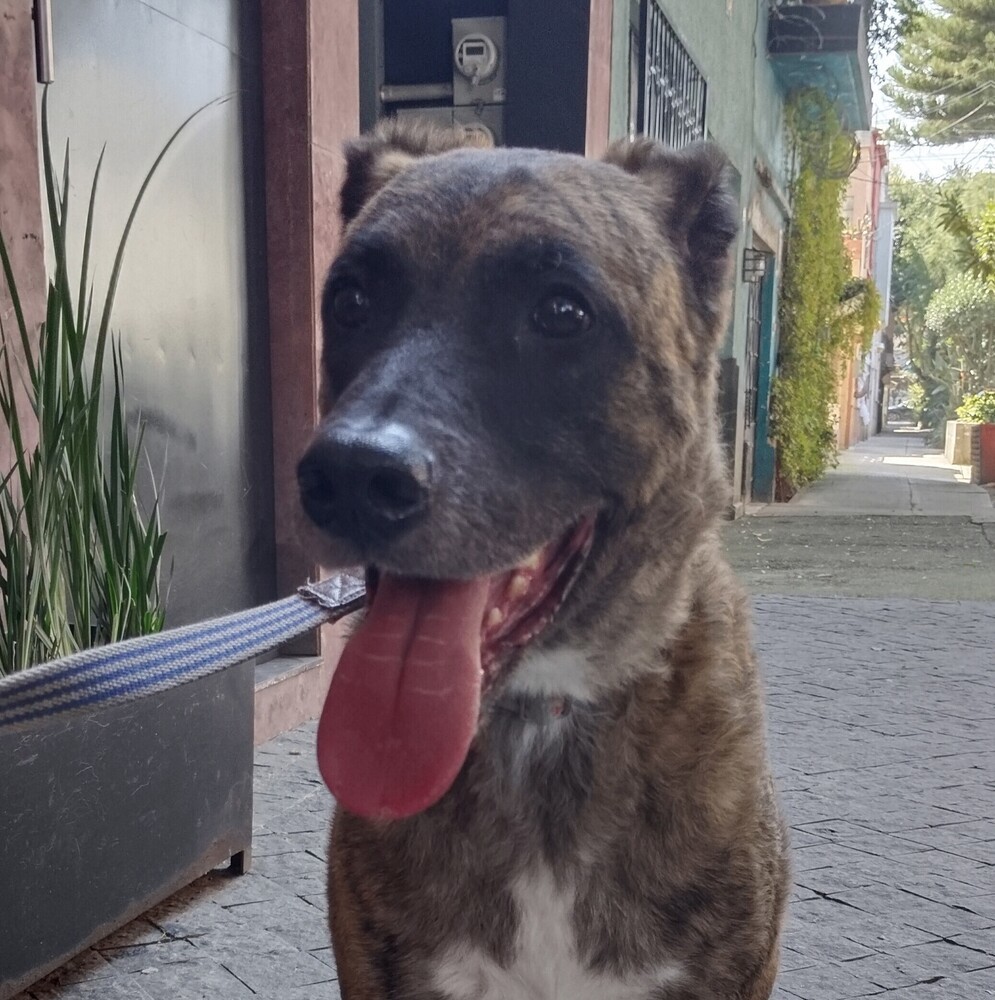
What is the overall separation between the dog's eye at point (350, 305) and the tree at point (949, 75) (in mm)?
22990

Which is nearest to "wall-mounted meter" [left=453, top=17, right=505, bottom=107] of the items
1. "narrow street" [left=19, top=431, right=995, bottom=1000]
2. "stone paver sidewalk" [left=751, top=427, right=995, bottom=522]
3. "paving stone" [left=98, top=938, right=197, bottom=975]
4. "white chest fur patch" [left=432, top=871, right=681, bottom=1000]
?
"narrow street" [left=19, top=431, right=995, bottom=1000]

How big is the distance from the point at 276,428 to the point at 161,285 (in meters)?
0.85

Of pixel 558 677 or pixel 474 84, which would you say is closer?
pixel 558 677

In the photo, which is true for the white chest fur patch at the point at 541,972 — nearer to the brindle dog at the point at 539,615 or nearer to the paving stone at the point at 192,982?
the brindle dog at the point at 539,615

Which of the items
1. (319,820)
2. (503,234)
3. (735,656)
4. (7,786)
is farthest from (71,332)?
(319,820)

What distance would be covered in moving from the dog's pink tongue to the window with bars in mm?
6138

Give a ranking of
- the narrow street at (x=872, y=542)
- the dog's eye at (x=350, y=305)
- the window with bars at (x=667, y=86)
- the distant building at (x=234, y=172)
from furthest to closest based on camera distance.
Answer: the narrow street at (x=872, y=542), the window with bars at (x=667, y=86), the distant building at (x=234, y=172), the dog's eye at (x=350, y=305)

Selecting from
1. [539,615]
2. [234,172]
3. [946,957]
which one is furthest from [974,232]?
[539,615]

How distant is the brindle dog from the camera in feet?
5.89

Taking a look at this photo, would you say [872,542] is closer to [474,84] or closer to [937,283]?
[474,84]

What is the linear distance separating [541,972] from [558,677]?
51cm

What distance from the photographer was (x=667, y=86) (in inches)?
337

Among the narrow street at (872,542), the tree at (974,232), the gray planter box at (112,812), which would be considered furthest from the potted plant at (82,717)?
the tree at (974,232)

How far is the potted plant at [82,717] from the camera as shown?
2551 mm
